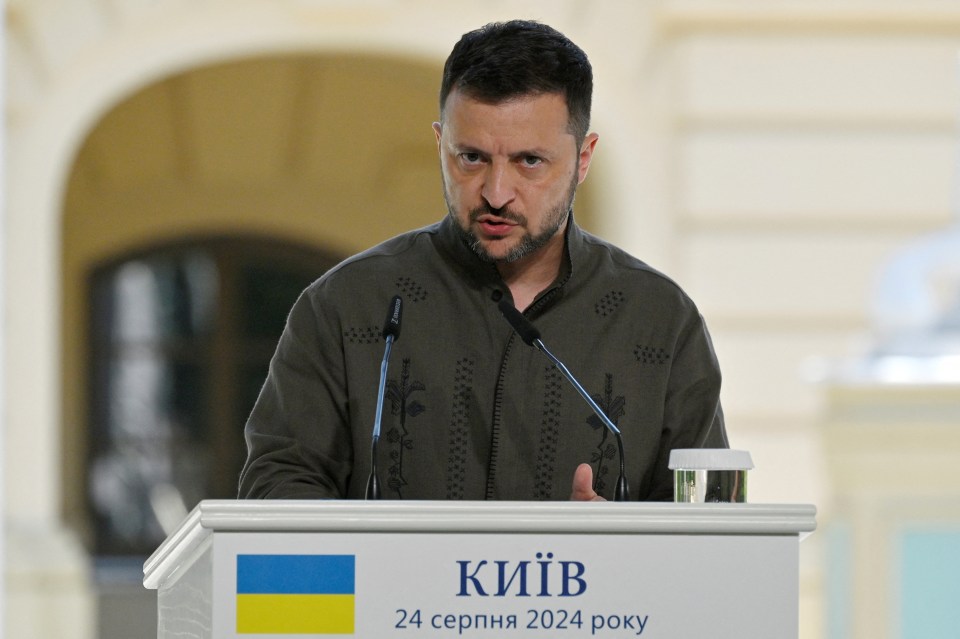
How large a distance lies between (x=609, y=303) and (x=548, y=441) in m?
0.24

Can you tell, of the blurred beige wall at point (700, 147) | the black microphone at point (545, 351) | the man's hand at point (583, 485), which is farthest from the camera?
the blurred beige wall at point (700, 147)

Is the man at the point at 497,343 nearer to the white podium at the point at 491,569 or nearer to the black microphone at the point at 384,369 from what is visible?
the black microphone at the point at 384,369

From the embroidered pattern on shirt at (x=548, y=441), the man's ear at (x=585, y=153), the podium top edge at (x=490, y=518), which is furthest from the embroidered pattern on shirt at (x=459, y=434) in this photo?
the podium top edge at (x=490, y=518)

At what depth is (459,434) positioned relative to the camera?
8.09 ft

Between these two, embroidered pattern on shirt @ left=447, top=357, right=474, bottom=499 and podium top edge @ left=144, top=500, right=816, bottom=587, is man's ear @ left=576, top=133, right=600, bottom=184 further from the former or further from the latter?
podium top edge @ left=144, top=500, right=816, bottom=587

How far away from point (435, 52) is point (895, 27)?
172 cm

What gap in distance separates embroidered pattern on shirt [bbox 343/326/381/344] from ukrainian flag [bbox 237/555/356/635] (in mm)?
721

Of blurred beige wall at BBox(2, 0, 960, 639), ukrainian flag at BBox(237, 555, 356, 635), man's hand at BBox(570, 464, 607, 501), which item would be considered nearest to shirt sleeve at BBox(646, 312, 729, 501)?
man's hand at BBox(570, 464, 607, 501)

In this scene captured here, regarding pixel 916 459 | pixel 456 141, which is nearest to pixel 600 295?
pixel 456 141

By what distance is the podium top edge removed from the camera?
179cm

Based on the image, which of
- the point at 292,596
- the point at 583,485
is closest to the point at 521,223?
the point at 583,485

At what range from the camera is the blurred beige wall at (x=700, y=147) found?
20.0 feet

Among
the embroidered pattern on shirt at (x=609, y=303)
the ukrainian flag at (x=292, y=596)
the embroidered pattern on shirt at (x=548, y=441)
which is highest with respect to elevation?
the embroidered pattern on shirt at (x=609, y=303)

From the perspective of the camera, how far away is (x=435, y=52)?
631 cm
